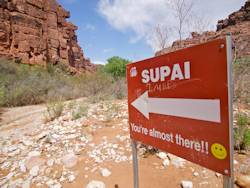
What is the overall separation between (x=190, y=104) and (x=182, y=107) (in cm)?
6

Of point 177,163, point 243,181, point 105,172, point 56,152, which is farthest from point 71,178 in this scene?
point 243,181

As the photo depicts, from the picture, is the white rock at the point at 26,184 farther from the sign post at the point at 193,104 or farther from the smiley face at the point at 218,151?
the smiley face at the point at 218,151

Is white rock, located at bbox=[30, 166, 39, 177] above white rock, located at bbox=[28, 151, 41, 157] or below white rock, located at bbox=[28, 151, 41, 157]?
below

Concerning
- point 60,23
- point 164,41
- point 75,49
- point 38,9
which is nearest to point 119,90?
point 164,41

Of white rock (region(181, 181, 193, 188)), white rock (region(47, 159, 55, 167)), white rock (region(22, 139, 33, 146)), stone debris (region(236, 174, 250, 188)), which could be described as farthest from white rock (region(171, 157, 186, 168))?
white rock (region(22, 139, 33, 146))

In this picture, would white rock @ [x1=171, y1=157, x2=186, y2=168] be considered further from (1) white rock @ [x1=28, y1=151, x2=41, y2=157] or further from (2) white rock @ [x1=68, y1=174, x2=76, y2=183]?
(1) white rock @ [x1=28, y1=151, x2=41, y2=157]

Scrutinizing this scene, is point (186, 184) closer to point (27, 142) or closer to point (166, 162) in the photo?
point (166, 162)

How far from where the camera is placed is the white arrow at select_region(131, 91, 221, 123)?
791 millimetres

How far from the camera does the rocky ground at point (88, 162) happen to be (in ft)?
6.03

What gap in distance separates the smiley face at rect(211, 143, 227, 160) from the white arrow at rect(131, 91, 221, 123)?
0.40ft

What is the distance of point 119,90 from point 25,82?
Result: 16.8 feet

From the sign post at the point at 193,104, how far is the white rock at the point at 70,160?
4.82 ft

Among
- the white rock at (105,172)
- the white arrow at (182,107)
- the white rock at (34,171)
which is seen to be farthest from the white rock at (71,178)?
the white arrow at (182,107)

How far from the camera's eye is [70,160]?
2314mm
